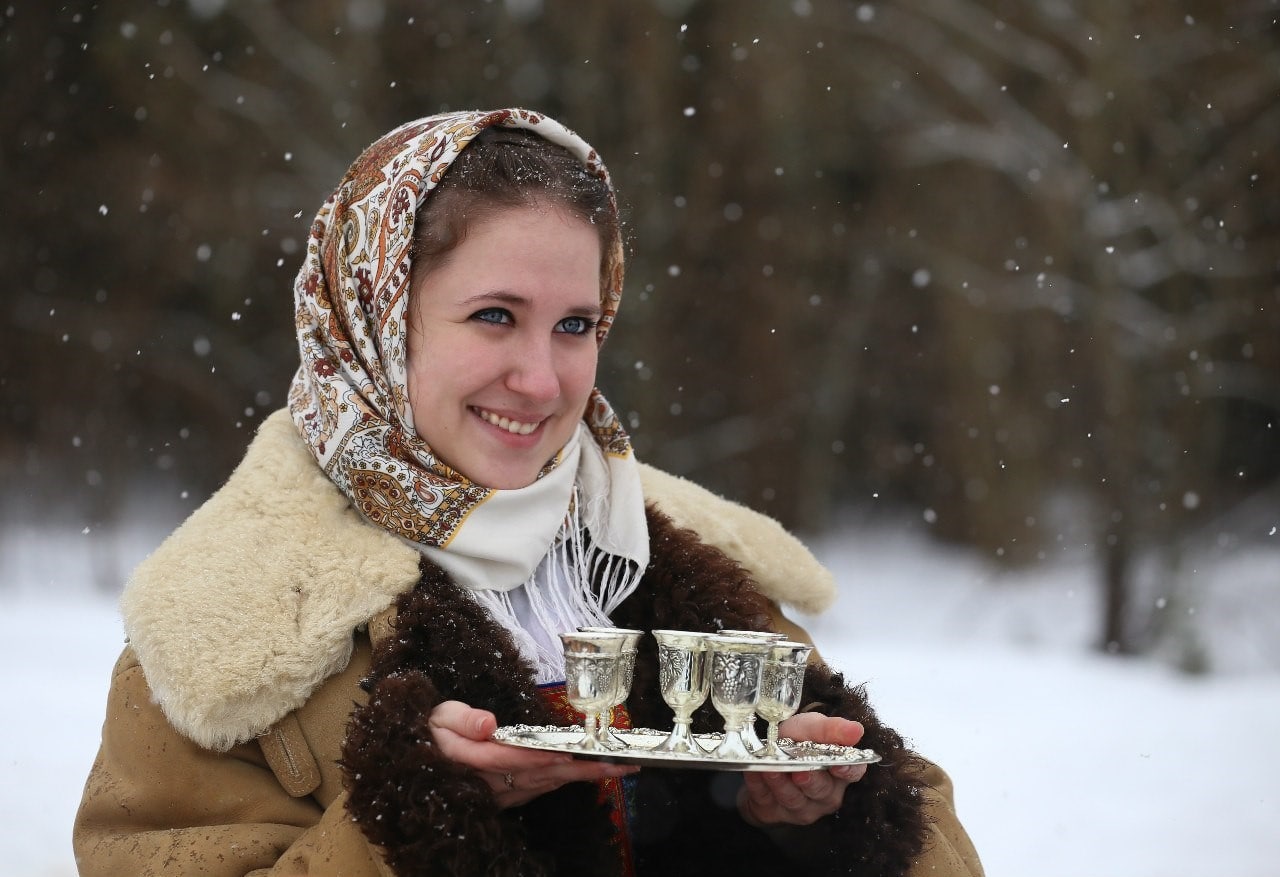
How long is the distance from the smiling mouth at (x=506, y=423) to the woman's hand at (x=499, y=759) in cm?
50

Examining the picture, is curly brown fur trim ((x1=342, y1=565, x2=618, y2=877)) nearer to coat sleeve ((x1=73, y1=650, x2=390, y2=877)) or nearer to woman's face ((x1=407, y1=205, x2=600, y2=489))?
coat sleeve ((x1=73, y1=650, x2=390, y2=877))

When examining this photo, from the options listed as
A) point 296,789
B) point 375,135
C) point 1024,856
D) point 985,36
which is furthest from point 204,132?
point 296,789

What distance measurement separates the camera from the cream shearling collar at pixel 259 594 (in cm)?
177

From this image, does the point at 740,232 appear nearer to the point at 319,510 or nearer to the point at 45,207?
the point at 45,207

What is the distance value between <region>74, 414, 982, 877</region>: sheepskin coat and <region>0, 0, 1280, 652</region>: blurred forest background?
678cm

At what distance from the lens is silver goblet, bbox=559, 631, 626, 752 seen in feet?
4.95

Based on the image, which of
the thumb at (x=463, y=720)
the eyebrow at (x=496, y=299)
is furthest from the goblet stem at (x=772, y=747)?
the eyebrow at (x=496, y=299)

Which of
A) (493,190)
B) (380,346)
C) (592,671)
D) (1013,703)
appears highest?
(493,190)

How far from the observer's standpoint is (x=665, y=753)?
1442 mm

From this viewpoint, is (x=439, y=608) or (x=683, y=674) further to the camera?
(x=439, y=608)

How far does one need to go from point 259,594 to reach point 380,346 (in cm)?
44

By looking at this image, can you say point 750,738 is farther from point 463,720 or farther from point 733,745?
point 463,720

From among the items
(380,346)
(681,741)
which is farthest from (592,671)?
(380,346)

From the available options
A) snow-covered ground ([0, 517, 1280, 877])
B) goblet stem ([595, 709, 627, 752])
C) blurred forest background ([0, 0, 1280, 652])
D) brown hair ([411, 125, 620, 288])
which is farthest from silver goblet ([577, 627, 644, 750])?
blurred forest background ([0, 0, 1280, 652])
